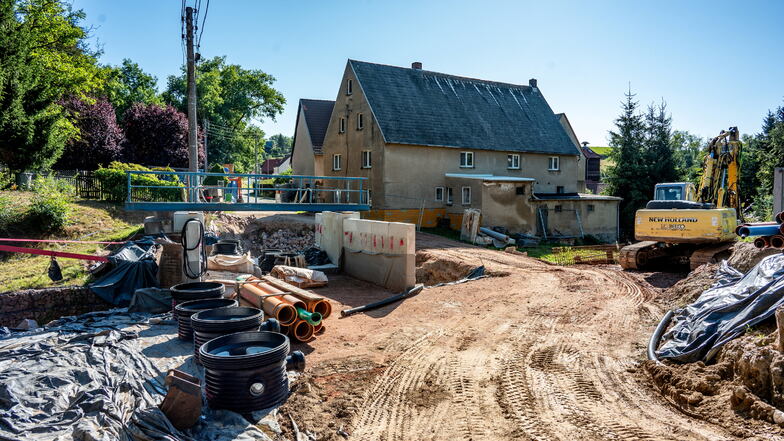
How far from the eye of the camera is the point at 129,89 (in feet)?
170

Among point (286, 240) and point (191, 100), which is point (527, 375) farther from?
point (286, 240)

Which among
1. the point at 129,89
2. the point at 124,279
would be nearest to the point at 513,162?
the point at 124,279

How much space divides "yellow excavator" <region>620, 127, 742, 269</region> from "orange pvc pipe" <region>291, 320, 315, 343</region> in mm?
10886

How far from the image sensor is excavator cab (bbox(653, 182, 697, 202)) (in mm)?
19955

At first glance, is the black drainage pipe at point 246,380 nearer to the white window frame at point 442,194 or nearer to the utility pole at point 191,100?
the utility pole at point 191,100

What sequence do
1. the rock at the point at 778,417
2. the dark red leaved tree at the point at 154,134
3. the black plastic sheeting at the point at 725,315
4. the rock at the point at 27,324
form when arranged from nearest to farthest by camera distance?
the rock at the point at 778,417 < the black plastic sheeting at the point at 725,315 < the rock at the point at 27,324 < the dark red leaved tree at the point at 154,134

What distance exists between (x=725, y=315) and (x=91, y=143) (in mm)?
35485

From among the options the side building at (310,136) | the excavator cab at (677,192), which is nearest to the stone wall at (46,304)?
the excavator cab at (677,192)

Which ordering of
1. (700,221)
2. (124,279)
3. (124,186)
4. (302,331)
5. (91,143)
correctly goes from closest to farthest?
(302,331)
(124,279)
(700,221)
(124,186)
(91,143)

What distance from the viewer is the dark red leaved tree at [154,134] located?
38.3 metres

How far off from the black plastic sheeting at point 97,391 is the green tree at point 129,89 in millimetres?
37249

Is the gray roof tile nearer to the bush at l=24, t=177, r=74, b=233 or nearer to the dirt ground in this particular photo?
the bush at l=24, t=177, r=74, b=233

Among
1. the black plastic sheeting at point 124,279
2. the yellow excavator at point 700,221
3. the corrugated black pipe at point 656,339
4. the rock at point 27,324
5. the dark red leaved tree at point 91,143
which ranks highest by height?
the dark red leaved tree at point 91,143

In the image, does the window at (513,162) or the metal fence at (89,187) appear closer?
the metal fence at (89,187)
